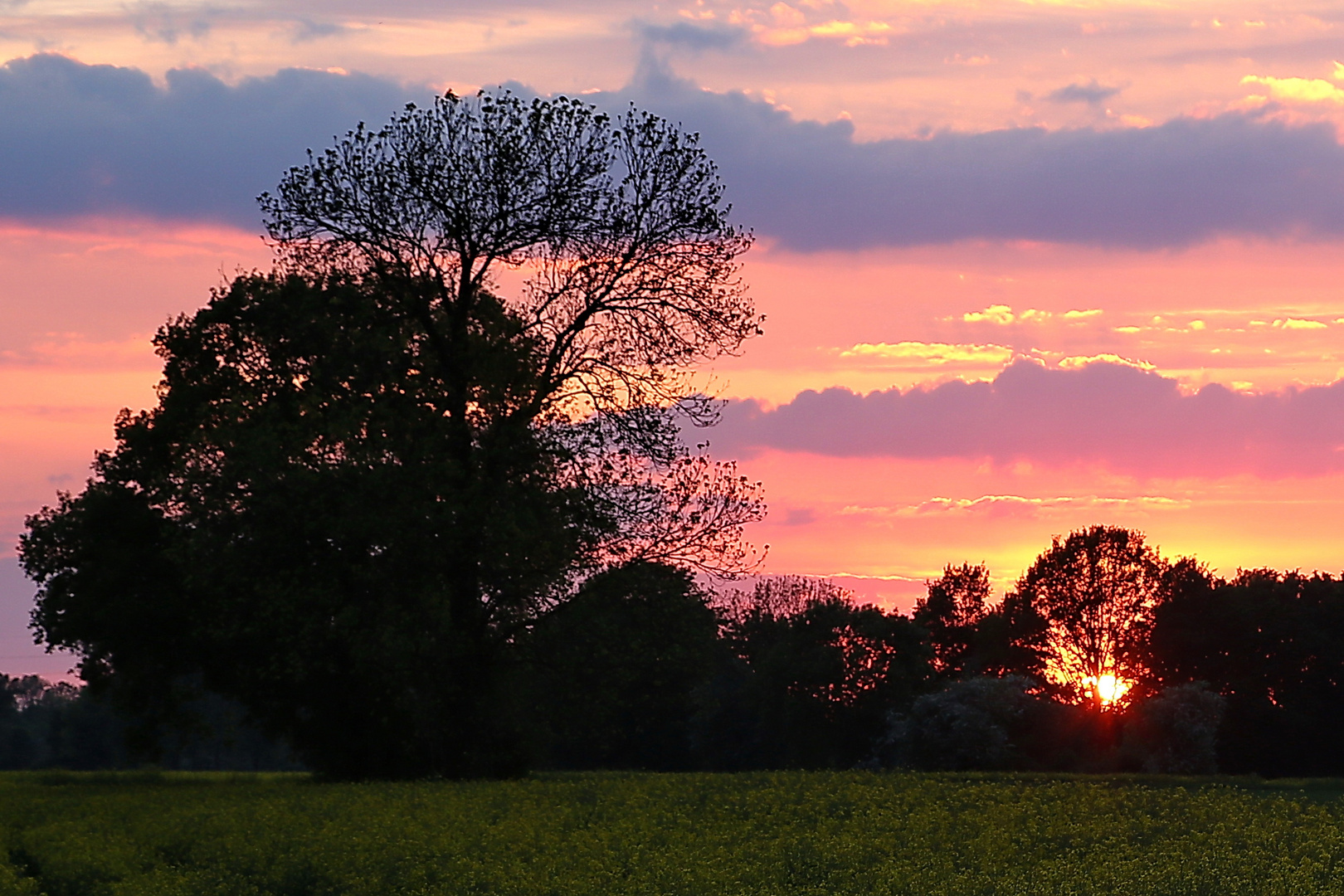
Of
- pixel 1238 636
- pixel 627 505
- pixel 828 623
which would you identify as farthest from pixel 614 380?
pixel 1238 636

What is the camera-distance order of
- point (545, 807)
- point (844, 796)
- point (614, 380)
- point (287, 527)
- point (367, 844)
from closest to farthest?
point (367, 844) < point (545, 807) < point (844, 796) < point (287, 527) < point (614, 380)

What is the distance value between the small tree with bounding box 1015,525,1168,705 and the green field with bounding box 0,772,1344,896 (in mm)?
59428

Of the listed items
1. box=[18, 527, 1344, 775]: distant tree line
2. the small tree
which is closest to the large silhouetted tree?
box=[18, 527, 1344, 775]: distant tree line

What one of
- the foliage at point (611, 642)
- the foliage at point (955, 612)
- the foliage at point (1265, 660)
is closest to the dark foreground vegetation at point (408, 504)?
the foliage at point (611, 642)

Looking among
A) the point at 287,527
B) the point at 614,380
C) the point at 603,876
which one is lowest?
the point at 603,876

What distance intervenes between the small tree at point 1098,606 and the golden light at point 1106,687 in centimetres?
5

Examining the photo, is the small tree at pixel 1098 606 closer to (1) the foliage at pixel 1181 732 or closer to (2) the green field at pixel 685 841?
(1) the foliage at pixel 1181 732

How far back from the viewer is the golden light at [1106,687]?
3625 inches

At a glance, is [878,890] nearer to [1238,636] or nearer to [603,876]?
[603,876]

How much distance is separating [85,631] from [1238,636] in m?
66.6

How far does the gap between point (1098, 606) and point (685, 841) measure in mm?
78542

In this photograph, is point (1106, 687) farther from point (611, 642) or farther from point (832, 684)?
point (611, 642)

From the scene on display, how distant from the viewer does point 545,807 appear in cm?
2958

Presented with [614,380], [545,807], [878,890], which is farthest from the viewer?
[614,380]
